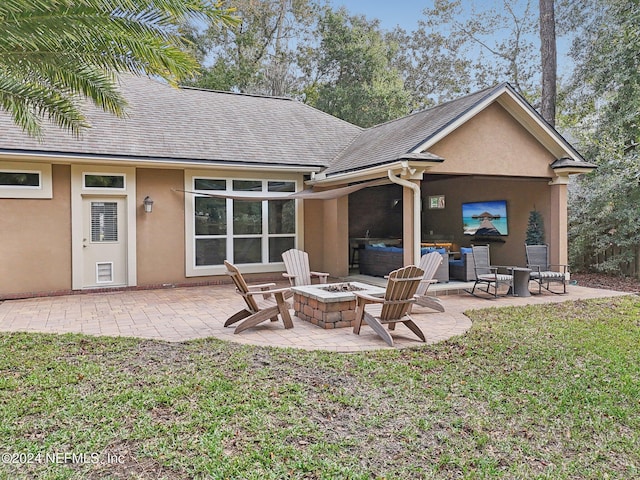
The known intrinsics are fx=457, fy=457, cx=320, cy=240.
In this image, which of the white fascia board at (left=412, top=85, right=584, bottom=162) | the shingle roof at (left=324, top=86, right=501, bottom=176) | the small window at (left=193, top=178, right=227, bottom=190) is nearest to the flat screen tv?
the white fascia board at (left=412, top=85, right=584, bottom=162)

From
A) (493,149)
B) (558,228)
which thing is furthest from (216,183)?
(558,228)

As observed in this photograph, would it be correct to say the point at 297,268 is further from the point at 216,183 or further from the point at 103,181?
the point at 103,181

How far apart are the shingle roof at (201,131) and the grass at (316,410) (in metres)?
5.70

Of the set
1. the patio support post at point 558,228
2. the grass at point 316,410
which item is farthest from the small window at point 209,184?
the patio support post at point 558,228

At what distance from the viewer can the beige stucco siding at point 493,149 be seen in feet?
33.1

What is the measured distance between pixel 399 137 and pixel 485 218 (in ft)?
14.3

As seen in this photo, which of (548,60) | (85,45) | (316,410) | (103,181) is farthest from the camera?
(548,60)

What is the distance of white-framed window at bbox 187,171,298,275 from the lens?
38.4 ft

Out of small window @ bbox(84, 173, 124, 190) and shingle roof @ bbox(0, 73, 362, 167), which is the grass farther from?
shingle roof @ bbox(0, 73, 362, 167)

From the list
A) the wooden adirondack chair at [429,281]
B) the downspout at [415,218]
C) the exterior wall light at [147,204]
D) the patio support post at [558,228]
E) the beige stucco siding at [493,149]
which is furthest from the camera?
the patio support post at [558,228]

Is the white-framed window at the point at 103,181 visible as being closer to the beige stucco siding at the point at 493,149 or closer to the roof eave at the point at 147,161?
the roof eave at the point at 147,161

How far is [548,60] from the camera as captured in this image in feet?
53.0

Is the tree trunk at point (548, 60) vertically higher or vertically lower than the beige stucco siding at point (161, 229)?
higher

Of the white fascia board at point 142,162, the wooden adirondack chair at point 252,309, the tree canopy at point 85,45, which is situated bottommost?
the wooden adirondack chair at point 252,309
